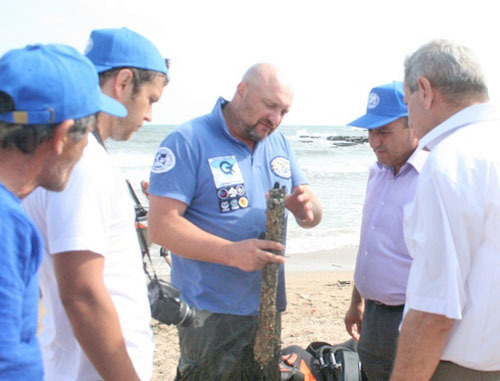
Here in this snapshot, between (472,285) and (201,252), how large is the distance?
1298 millimetres

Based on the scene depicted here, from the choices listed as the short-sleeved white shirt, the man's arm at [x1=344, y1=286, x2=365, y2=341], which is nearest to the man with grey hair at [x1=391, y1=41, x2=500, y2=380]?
the short-sleeved white shirt

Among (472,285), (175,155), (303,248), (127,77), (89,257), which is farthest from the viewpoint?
(303,248)

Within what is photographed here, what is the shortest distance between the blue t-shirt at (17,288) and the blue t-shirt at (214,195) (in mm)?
1459

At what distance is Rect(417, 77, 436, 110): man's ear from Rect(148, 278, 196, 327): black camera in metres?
1.34

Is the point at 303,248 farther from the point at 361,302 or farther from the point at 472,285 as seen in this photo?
the point at 472,285

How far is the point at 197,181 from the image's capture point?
2.84 m

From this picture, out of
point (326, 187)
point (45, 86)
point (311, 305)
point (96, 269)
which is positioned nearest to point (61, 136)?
point (45, 86)

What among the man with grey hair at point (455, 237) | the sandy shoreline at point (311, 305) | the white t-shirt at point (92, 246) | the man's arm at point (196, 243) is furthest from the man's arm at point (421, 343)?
the sandy shoreline at point (311, 305)

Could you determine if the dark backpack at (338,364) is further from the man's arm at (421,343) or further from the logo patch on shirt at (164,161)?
the logo patch on shirt at (164,161)

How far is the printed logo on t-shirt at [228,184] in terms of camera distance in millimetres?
2822

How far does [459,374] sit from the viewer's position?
1935 millimetres

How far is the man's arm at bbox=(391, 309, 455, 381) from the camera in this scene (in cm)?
185

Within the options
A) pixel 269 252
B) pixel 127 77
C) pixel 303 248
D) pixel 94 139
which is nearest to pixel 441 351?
pixel 269 252

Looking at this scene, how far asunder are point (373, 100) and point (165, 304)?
1.84 m
